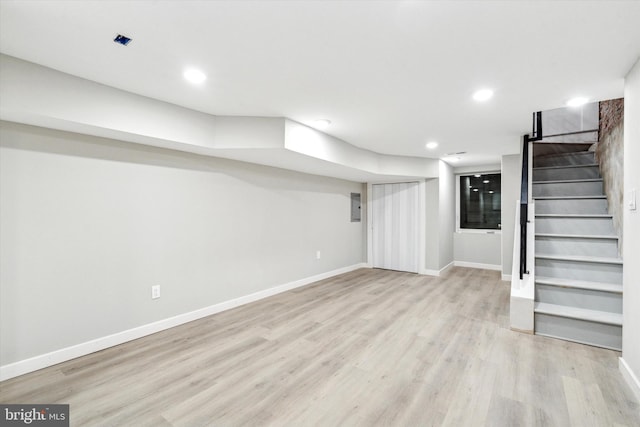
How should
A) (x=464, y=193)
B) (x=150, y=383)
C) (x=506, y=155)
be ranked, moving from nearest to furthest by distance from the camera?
(x=150, y=383) < (x=506, y=155) < (x=464, y=193)

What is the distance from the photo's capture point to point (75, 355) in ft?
8.30

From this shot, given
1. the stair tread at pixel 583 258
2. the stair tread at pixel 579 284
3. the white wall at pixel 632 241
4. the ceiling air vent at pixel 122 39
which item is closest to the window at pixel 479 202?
the stair tread at pixel 583 258

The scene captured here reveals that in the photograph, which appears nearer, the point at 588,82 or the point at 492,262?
the point at 588,82

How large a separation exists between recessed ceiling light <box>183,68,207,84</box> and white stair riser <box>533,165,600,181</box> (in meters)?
4.89

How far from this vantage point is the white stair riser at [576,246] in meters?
3.24

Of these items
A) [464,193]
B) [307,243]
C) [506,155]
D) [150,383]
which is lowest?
[150,383]

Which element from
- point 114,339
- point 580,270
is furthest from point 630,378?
point 114,339

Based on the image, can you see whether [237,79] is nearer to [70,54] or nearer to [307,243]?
[70,54]

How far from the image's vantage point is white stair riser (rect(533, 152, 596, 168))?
459cm

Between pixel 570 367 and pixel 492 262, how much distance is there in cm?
415

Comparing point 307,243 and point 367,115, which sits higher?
point 367,115

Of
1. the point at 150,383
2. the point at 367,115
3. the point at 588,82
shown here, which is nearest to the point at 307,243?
the point at 367,115

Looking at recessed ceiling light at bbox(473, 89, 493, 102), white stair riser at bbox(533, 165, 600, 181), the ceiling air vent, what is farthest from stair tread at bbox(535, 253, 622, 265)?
the ceiling air vent

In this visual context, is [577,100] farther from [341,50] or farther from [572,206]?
[341,50]
